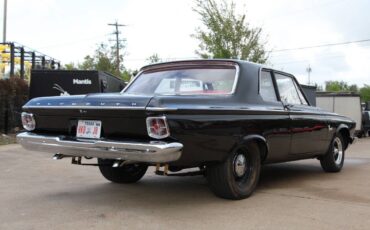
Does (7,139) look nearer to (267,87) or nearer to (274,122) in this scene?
(267,87)

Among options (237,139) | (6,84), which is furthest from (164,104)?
(6,84)

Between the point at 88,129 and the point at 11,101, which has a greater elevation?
the point at 11,101

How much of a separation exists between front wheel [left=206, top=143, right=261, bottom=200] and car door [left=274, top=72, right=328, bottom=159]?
1.01 m

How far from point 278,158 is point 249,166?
74 cm

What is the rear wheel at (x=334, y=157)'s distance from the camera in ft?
27.9

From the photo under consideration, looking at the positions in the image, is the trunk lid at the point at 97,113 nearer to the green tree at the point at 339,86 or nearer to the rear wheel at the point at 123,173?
the rear wheel at the point at 123,173

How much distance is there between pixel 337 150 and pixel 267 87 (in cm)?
273

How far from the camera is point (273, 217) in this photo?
5262mm

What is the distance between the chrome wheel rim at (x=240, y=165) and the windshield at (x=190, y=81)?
78cm

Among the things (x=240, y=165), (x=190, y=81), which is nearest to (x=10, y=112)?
(x=190, y=81)

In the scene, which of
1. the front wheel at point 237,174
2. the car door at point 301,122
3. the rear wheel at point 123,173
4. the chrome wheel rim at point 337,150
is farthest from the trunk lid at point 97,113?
the chrome wheel rim at point 337,150

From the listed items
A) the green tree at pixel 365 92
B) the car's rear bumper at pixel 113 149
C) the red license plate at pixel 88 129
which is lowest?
the car's rear bumper at pixel 113 149

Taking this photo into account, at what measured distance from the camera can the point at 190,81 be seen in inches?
252

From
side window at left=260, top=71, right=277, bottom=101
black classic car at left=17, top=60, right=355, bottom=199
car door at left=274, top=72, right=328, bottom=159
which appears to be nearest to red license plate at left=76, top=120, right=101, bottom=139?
black classic car at left=17, top=60, right=355, bottom=199
